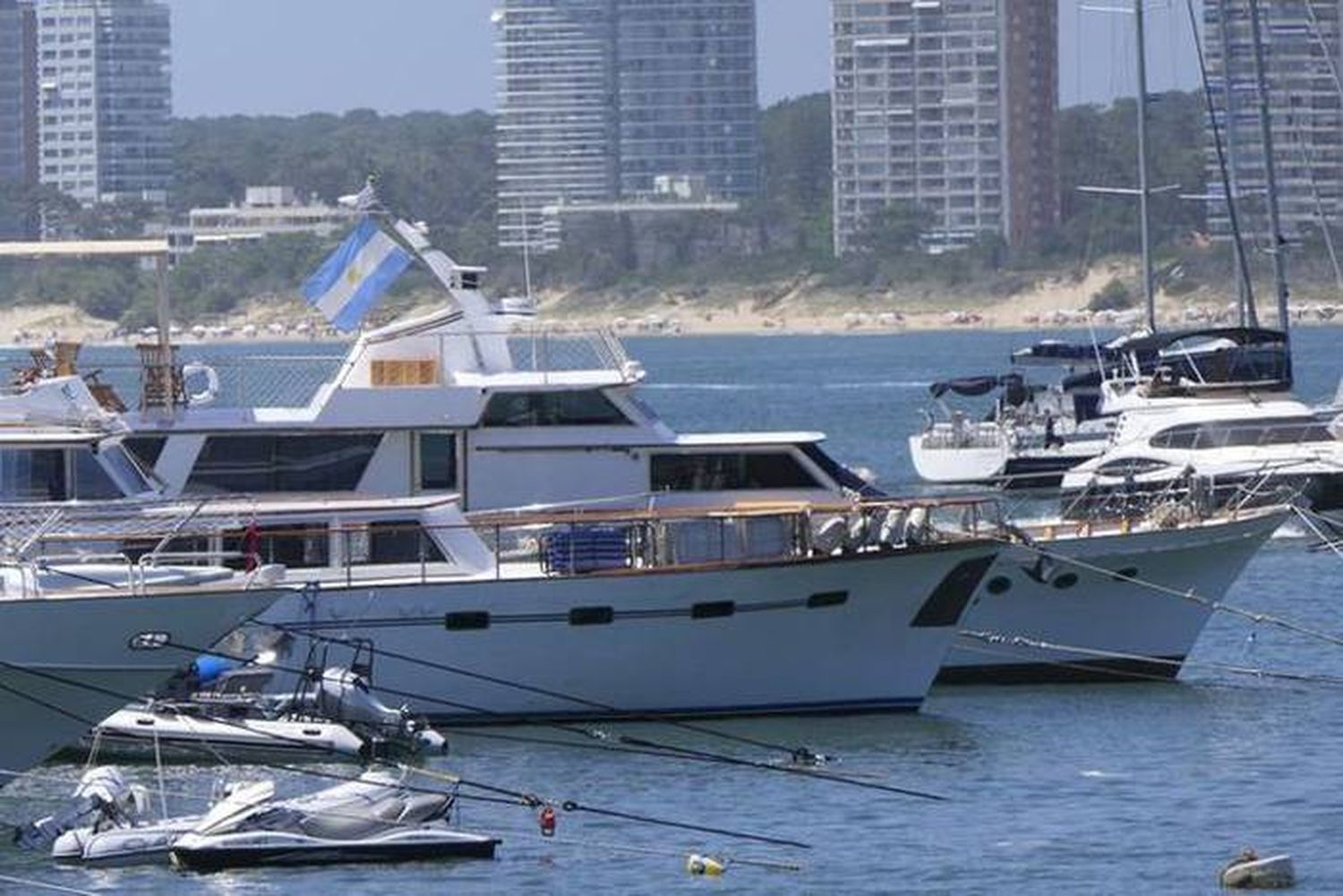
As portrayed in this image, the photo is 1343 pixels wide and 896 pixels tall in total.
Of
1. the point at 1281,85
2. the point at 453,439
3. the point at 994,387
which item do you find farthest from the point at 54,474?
the point at 1281,85

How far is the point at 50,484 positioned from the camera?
38.6 metres

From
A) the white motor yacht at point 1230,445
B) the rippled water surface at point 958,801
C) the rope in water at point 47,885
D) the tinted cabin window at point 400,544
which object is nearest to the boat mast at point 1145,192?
the white motor yacht at point 1230,445

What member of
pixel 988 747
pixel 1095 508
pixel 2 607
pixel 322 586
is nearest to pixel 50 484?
pixel 322 586

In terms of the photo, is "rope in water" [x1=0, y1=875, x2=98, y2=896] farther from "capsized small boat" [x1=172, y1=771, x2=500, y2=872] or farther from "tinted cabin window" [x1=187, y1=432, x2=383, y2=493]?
"tinted cabin window" [x1=187, y1=432, x2=383, y2=493]

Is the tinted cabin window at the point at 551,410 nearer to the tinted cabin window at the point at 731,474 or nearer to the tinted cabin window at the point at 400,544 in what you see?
the tinted cabin window at the point at 731,474

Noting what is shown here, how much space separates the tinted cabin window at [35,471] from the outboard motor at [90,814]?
4.93 metres

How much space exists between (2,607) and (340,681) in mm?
4488

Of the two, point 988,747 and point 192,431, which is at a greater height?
point 192,431

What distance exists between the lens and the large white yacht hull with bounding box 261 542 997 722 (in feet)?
128

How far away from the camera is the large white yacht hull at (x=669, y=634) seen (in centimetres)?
3900

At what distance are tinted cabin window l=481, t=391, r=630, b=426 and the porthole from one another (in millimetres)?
4972

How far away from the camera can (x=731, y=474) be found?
43406 mm

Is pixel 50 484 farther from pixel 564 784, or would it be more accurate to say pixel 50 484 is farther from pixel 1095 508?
pixel 1095 508

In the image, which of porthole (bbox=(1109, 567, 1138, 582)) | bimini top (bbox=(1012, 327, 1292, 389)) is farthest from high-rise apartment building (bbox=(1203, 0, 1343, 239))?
porthole (bbox=(1109, 567, 1138, 582))
